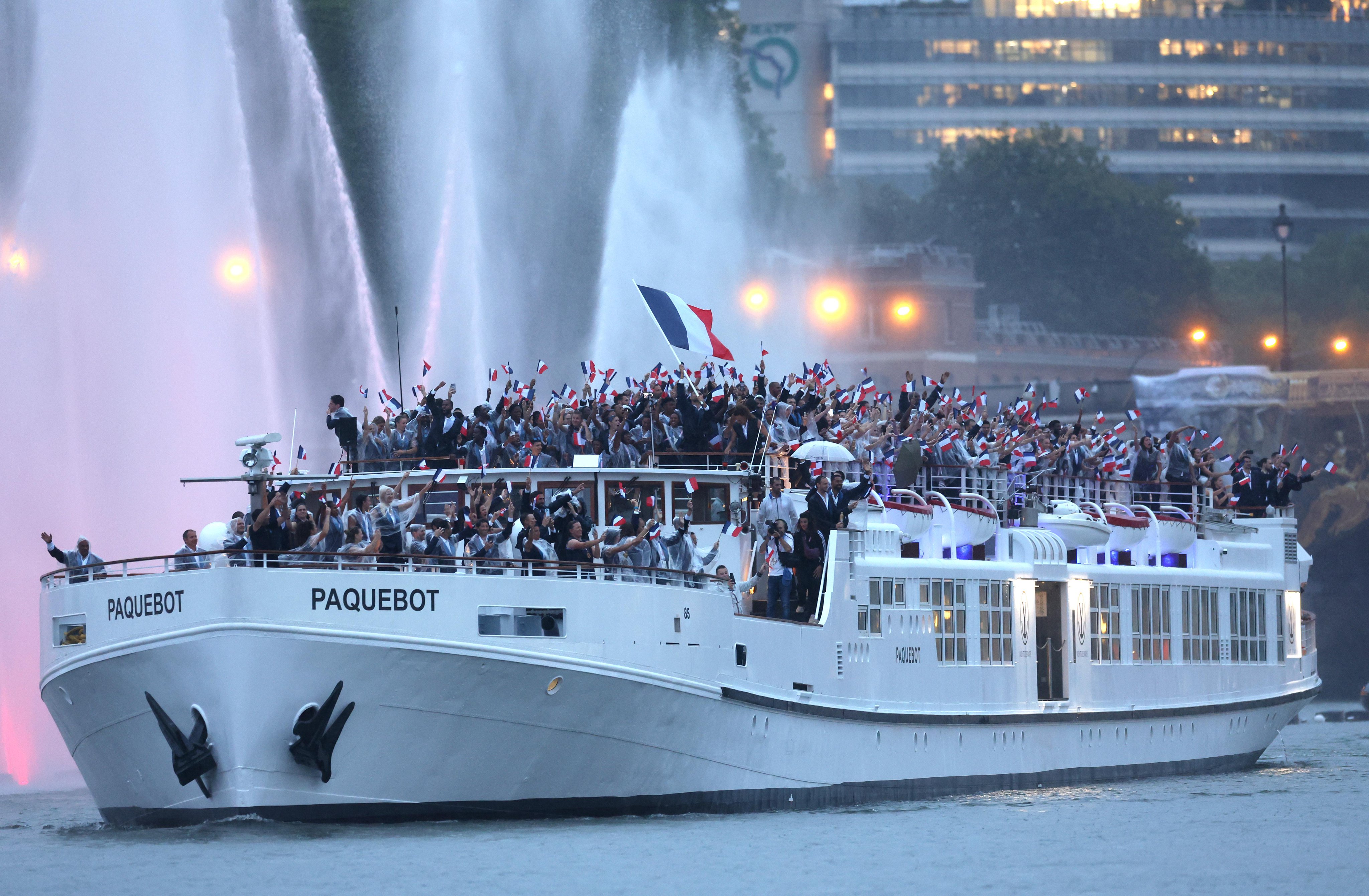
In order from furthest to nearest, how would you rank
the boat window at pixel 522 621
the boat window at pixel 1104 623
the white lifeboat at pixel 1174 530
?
the white lifeboat at pixel 1174 530 < the boat window at pixel 1104 623 < the boat window at pixel 522 621

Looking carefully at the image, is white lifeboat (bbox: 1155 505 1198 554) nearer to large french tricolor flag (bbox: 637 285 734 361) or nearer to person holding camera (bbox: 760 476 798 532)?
large french tricolor flag (bbox: 637 285 734 361)

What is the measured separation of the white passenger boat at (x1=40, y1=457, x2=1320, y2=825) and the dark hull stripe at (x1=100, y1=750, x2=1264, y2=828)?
0.14ft

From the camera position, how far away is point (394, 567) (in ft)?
92.3

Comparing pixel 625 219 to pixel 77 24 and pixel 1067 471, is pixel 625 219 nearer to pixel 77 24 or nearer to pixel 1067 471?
pixel 77 24

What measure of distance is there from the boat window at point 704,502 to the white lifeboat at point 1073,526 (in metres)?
7.54

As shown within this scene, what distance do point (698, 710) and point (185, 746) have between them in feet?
22.4

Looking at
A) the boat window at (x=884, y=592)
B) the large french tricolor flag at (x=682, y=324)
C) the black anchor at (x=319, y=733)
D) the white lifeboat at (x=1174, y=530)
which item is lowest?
the black anchor at (x=319, y=733)

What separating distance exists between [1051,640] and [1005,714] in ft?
7.39

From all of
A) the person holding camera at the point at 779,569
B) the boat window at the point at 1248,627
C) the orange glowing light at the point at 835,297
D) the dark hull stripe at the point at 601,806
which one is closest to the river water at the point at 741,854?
the dark hull stripe at the point at 601,806

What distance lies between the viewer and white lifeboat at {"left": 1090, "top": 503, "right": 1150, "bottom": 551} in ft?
132

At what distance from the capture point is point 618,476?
3297cm

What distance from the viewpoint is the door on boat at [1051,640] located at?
38719mm

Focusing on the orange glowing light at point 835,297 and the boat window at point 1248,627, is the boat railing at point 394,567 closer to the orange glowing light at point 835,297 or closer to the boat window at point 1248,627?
the boat window at point 1248,627

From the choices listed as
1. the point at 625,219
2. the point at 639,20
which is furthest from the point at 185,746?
the point at 639,20
